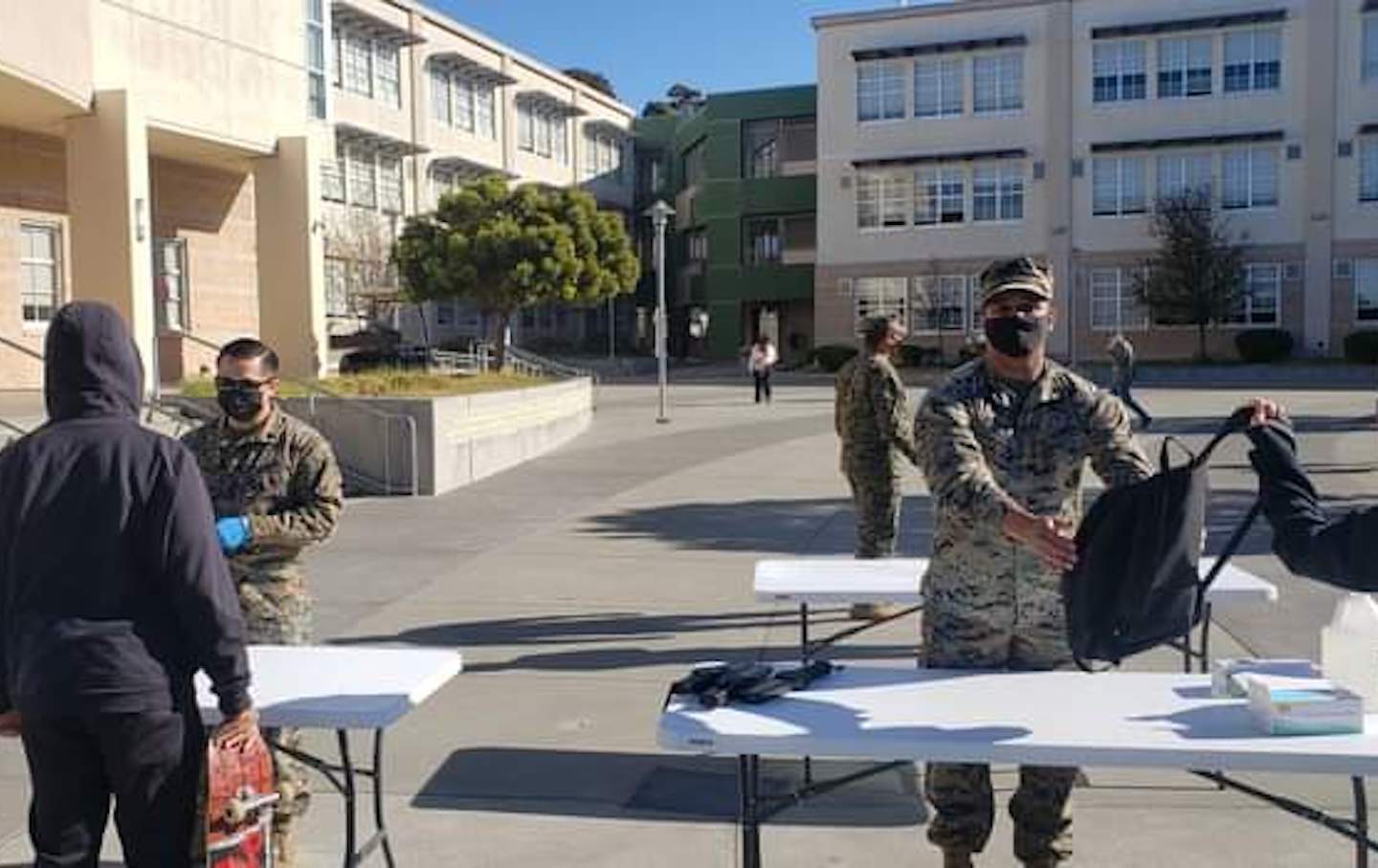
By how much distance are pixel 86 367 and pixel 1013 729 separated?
2433 mm

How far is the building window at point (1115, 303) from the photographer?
148 ft

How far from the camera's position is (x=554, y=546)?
11570mm

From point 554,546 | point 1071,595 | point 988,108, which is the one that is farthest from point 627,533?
point 988,108

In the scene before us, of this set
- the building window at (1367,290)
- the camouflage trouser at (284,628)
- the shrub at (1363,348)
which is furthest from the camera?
the building window at (1367,290)

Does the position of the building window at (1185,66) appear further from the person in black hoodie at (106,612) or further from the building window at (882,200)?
the person in black hoodie at (106,612)

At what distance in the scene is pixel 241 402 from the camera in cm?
454

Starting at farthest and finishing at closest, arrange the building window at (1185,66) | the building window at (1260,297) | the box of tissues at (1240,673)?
the building window at (1185,66)
the building window at (1260,297)
the box of tissues at (1240,673)

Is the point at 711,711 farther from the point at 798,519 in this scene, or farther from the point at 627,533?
the point at 798,519

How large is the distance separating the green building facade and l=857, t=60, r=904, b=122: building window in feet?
15.9

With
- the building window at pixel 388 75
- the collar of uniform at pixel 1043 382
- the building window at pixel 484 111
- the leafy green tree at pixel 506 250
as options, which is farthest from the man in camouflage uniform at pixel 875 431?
the building window at pixel 484 111

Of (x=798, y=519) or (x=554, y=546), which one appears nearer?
(x=554, y=546)

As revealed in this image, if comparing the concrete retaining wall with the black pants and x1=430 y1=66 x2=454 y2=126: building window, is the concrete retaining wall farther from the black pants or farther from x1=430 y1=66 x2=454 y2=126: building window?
x1=430 y1=66 x2=454 y2=126: building window

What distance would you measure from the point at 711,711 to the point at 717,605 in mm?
5503

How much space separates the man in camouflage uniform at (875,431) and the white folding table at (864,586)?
156 cm
